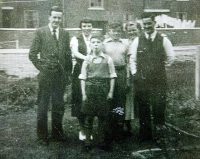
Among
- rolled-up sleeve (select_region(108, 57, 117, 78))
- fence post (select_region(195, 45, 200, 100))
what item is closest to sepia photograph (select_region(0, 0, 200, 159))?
rolled-up sleeve (select_region(108, 57, 117, 78))

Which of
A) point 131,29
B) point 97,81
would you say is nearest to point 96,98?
point 97,81

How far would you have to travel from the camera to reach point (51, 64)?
77.2 inches

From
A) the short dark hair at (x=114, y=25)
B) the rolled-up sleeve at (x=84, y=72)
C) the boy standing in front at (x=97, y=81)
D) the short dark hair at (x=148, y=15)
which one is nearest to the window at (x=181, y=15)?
the short dark hair at (x=148, y=15)

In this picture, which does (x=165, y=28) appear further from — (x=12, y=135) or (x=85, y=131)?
(x=12, y=135)

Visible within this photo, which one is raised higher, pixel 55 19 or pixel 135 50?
pixel 55 19

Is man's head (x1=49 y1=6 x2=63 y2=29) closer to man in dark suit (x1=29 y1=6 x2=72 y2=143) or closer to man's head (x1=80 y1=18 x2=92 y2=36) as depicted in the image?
man in dark suit (x1=29 y1=6 x2=72 y2=143)

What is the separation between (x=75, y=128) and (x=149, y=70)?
61 cm

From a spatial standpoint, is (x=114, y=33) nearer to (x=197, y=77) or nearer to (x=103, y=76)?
(x=103, y=76)

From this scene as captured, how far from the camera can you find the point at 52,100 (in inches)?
80.1

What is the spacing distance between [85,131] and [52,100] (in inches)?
11.4

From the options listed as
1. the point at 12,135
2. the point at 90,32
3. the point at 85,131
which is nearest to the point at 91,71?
the point at 90,32

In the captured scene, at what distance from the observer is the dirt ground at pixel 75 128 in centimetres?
198

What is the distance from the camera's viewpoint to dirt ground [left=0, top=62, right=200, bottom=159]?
1.98 meters

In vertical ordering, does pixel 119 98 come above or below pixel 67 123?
above
